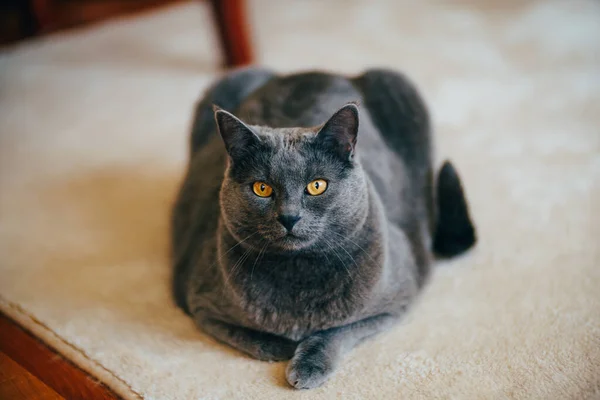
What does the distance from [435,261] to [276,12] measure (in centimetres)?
205

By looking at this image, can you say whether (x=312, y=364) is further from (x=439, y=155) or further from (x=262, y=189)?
(x=439, y=155)

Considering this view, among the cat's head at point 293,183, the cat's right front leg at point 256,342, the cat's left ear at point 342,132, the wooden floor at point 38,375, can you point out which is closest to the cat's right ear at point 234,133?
the cat's head at point 293,183

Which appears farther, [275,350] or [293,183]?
[275,350]

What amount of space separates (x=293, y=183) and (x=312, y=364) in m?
0.36

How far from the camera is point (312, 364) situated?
121 cm

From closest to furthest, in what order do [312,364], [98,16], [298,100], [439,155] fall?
[312,364] → [298,100] → [439,155] → [98,16]

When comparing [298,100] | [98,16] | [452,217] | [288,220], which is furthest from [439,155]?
[98,16]

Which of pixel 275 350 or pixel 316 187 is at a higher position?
pixel 316 187

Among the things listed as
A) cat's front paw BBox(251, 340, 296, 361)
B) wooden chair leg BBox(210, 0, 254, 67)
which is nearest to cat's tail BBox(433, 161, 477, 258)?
cat's front paw BBox(251, 340, 296, 361)

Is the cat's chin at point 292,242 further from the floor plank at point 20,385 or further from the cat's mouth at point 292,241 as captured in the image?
the floor plank at point 20,385

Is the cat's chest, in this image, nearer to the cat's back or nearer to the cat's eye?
the cat's eye

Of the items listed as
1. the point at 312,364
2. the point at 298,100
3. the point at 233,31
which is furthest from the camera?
the point at 233,31

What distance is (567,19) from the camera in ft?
8.95

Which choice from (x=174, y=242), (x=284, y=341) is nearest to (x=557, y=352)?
(x=284, y=341)
